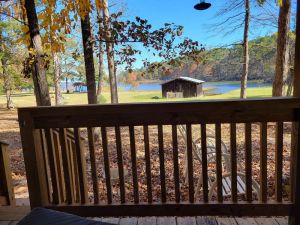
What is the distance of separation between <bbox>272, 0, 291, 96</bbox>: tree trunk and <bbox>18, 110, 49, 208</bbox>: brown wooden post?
569 centimetres

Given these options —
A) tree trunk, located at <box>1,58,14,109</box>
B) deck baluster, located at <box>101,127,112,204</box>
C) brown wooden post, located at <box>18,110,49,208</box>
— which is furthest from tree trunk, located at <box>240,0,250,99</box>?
tree trunk, located at <box>1,58,14,109</box>

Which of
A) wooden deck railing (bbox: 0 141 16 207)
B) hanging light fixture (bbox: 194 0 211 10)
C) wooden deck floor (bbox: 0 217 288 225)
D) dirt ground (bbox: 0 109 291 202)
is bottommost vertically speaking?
dirt ground (bbox: 0 109 291 202)

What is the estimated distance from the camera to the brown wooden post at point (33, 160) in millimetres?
1902

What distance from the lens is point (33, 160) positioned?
1949 mm

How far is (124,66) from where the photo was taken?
4.93 m

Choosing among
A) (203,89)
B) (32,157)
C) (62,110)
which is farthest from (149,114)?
(203,89)

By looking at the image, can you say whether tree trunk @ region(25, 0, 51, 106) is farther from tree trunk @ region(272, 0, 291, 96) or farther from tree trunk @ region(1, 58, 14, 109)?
tree trunk @ region(1, 58, 14, 109)

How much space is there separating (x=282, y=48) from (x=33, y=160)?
609cm

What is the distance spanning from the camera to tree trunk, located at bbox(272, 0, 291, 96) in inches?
231

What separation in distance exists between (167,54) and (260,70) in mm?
2425

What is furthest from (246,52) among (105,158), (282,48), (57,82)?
(57,82)

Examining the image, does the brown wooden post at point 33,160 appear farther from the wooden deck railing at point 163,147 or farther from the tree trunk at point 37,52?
the tree trunk at point 37,52

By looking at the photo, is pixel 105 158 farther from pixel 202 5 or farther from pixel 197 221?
pixel 202 5

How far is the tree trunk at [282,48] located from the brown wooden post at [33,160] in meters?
5.69
